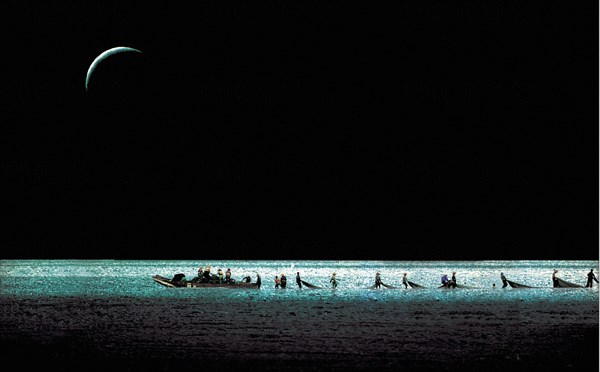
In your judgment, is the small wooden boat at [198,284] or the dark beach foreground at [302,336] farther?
the small wooden boat at [198,284]

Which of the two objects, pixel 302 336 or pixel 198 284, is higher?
pixel 198 284

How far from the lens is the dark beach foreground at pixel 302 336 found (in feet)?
74.7

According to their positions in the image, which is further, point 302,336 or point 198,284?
point 198,284

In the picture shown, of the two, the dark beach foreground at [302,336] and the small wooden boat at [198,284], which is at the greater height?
the small wooden boat at [198,284]

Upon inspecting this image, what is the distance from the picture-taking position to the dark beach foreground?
22766 millimetres

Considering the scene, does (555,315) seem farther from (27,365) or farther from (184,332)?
(27,365)

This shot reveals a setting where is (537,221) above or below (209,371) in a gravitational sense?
above

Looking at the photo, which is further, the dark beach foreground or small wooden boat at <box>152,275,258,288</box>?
small wooden boat at <box>152,275,258,288</box>

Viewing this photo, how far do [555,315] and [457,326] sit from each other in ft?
25.8

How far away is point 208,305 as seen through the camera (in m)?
45.1

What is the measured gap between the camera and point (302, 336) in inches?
1147

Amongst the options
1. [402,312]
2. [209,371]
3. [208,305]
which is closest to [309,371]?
[209,371]

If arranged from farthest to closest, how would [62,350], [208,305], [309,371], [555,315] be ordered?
[208,305] < [555,315] < [62,350] < [309,371]

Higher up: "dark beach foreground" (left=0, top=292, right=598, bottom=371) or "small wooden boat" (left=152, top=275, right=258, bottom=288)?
"small wooden boat" (left=152, top=275, right=258, bottom=288)
